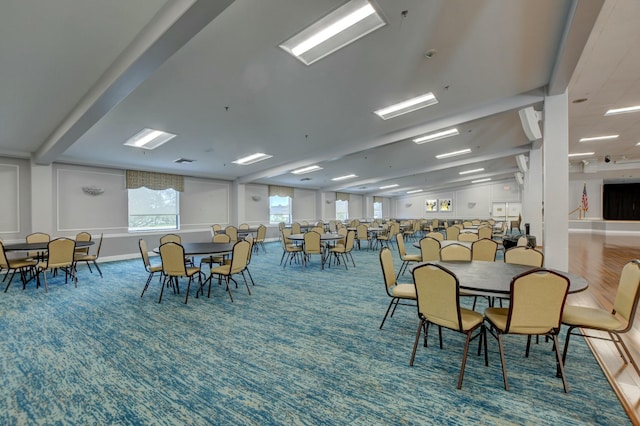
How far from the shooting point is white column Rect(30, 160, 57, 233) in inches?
231

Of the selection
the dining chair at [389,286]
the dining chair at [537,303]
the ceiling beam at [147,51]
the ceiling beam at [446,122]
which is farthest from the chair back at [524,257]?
the ceiling beam at [147,51]

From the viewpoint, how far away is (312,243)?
5.52 m

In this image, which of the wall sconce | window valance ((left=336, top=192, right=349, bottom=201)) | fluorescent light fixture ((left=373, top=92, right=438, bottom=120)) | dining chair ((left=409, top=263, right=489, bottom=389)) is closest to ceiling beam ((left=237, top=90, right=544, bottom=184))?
fluorescent light fixture ((left=373, top=92, right=438, bottom=120))

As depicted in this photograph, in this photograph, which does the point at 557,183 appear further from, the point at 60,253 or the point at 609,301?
the point at 60,253

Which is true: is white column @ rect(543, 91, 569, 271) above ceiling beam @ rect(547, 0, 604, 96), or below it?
below

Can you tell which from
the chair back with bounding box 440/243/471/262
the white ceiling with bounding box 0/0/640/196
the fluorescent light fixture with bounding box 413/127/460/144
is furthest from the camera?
the fluorescent light fixture with bounding box 413/127/460/144

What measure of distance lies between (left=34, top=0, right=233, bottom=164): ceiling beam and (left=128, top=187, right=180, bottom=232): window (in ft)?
14.7

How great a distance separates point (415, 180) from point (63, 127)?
13061mm

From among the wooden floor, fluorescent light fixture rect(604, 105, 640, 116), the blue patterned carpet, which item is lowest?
the blue patterned carpet

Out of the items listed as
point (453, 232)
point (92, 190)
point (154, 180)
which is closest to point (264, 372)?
point (453, 232)

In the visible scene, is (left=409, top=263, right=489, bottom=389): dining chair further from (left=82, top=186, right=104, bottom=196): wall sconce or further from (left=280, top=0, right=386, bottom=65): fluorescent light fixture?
(left=82, top=186, right=104, bottom=196): wall sconce

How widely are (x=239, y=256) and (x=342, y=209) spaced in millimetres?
12648

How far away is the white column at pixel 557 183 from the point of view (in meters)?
4.04

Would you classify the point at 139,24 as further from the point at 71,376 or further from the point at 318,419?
the point at 318,419
